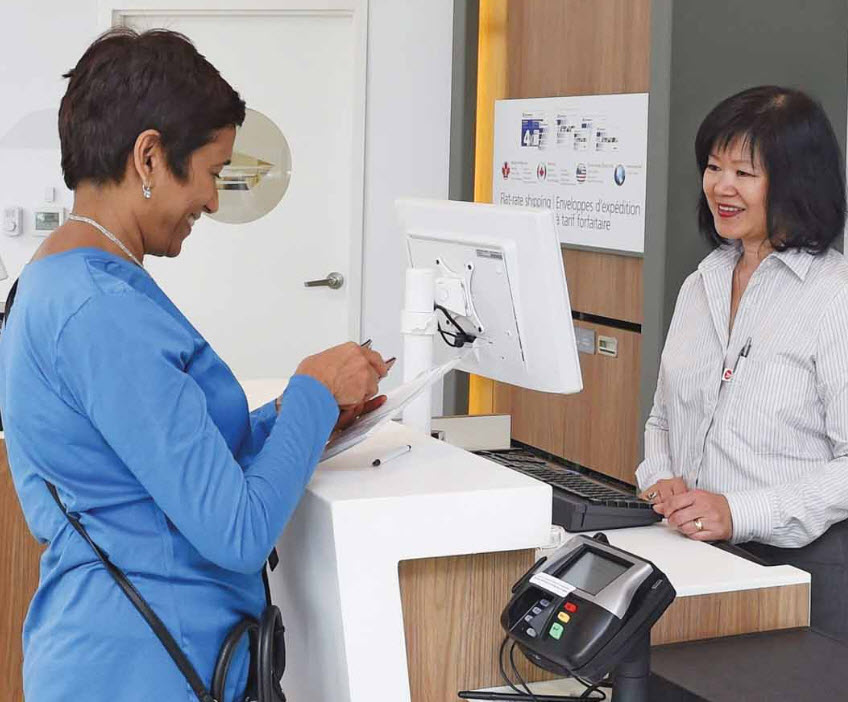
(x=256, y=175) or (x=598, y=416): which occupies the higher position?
(x=256, y=175)

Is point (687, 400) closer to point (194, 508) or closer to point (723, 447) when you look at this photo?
point (723, 447)

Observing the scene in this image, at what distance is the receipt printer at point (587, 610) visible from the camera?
126 centimetres

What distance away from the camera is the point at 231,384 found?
4.41ft

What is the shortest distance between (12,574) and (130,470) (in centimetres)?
169

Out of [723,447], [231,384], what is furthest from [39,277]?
[723,447]

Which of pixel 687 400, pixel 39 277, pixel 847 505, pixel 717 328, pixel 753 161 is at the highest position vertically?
pixel 753 161

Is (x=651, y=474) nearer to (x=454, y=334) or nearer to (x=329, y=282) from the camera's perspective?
(x=454, y=334)

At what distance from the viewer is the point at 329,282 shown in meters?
4.91

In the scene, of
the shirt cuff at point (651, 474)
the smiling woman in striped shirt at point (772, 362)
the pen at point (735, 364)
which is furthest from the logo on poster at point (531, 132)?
the pen at point (735, 364)

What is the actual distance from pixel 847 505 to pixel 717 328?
0.41 meters

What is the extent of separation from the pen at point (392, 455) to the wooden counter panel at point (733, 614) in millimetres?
420

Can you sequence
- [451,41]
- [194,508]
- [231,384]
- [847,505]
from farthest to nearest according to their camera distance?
[451,41] → [847,505] → [231,384] → [194,508]

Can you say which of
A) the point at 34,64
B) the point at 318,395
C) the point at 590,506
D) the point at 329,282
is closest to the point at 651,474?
the point at 590,506

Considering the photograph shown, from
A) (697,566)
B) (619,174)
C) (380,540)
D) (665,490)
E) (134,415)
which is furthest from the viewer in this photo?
(619,174)
